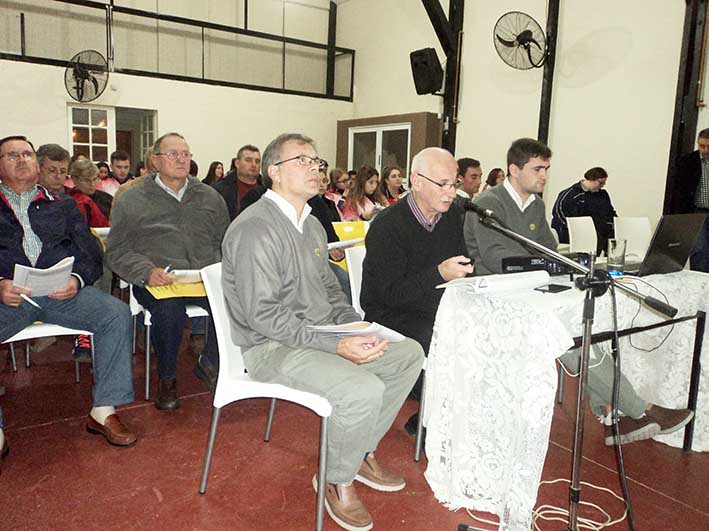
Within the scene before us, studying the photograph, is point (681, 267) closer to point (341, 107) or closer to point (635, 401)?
point (635, 401)

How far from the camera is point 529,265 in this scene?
209 centimetres

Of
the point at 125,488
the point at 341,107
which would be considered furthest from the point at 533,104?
the point at 125,488

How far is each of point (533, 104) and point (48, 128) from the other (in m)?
Answer: 6.38

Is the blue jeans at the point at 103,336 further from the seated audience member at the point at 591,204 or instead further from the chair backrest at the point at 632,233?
the seated audience member at the point at 591,204

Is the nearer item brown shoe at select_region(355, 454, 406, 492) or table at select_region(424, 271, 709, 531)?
table at select_region(424, 271, 709, 531)

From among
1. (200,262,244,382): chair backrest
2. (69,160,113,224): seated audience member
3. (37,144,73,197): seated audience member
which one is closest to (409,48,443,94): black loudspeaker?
(69,160,113,224): seated audience member

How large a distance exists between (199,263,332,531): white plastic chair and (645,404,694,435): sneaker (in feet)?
4.70

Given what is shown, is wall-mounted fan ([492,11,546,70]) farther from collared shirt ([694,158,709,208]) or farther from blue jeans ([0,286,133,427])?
blue jeans ([0,286,133,427])

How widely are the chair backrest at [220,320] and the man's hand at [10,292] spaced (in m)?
0.80

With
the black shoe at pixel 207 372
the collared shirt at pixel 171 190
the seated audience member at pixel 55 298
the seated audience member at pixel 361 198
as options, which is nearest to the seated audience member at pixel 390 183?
the seated audience member at pixel 361 198

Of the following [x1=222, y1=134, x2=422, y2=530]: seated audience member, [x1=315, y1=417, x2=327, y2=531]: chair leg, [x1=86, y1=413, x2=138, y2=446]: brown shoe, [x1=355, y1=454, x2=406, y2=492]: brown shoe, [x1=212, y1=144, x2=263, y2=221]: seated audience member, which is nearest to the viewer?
[x1=315, y1=417, x2=327, y2=531]: chair leg

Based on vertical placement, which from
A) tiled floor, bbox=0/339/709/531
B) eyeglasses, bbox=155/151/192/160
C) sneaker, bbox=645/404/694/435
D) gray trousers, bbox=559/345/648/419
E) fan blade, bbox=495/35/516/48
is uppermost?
fan blade, bbox=495/35/516/48

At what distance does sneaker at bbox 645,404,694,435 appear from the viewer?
2279 mm

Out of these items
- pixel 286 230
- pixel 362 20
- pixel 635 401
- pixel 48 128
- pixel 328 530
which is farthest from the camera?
pixel 362 20
